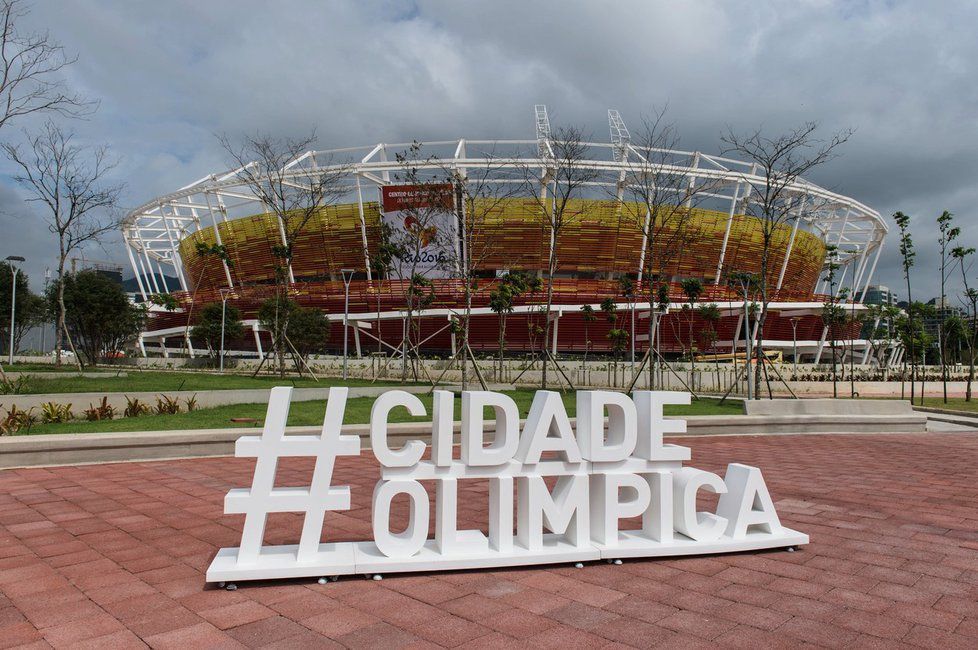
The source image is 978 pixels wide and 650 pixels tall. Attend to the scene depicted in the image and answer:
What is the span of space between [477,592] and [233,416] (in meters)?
10.7

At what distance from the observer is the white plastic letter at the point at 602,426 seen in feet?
17.9

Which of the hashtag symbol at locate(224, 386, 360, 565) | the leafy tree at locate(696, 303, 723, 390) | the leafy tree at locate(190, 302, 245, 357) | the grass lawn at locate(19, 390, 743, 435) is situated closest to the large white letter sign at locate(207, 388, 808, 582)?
the hashtag symbol at locate(224, 386, 360, 565)

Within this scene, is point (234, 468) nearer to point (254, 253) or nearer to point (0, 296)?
point (254, 253)

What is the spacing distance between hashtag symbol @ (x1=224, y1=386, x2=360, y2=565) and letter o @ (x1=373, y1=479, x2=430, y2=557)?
10.4 inches

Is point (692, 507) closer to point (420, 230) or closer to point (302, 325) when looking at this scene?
point (420, 230)

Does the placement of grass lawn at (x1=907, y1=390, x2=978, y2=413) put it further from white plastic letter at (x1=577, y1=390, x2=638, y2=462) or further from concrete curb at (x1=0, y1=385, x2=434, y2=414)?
white plastic letter at (x1=577, y1=390, x2=638, y2=462)

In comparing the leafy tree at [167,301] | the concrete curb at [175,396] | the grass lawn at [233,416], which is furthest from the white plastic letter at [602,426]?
the leafy tree at [167,301]

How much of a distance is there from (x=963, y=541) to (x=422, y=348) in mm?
43798

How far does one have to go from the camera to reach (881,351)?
214 feet

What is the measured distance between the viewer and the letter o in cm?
497

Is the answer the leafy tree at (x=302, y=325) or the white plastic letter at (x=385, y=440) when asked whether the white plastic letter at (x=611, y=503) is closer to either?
the white plastic letter at (x=385, y=440)

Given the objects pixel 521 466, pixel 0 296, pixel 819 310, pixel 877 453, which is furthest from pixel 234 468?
pixel 0 296

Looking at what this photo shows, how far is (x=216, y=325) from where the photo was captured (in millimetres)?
45500

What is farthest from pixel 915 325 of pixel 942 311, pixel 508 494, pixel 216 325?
pixel 508 494
